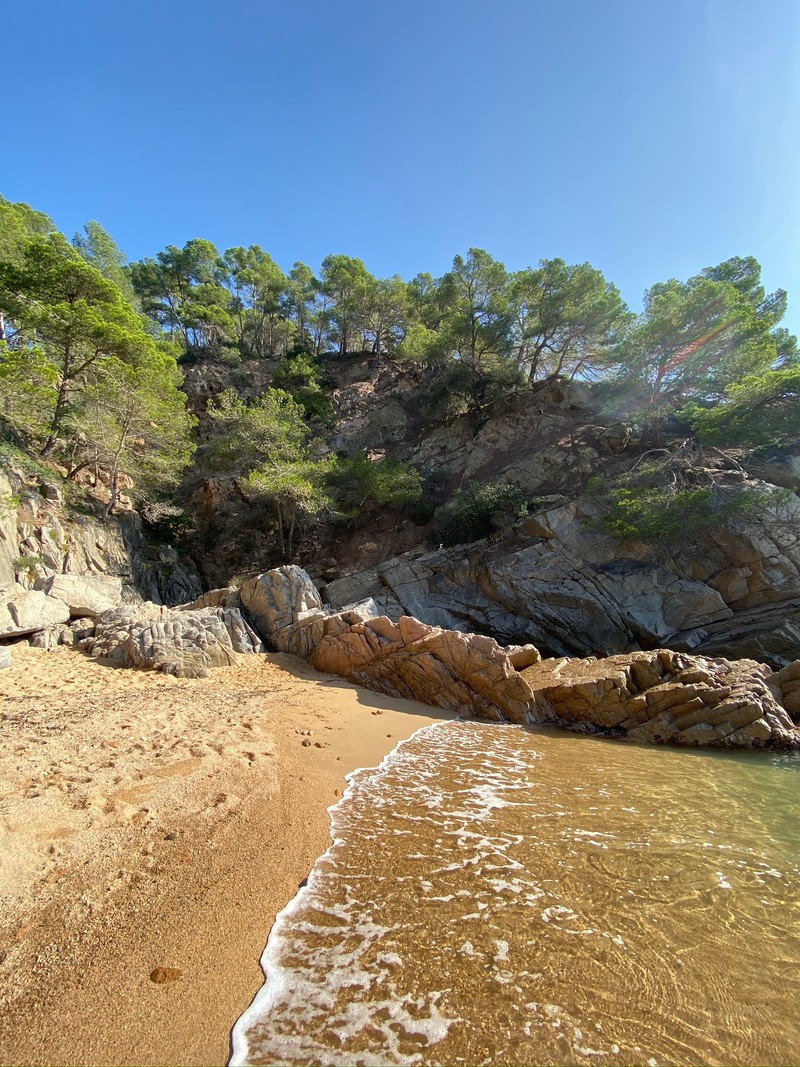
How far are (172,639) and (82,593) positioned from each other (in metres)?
4.21

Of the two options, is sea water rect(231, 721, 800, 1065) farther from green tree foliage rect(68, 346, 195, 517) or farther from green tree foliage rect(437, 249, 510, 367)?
green tree foliage rect(437, 249, 510, 367)

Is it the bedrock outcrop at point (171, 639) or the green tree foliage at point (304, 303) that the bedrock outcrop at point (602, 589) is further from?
the green tree foliage at point (304, 303)

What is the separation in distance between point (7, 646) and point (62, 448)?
481 inches

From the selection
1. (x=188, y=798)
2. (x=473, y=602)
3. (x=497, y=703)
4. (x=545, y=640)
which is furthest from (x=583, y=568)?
(x=188, y=798)

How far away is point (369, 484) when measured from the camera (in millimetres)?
22891

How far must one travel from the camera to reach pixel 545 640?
54.7 ft

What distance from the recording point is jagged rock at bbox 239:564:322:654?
1373 centimetres

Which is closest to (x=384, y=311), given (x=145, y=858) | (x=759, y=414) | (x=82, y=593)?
(x=759, y=414)

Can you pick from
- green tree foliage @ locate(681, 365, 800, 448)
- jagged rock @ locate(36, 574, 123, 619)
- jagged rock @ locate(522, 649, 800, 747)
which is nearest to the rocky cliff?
green tree foliage @ locate(681, 365, 800, 448)

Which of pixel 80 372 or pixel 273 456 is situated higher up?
pixel 80 372

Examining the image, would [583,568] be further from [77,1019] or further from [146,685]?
[77,1019]

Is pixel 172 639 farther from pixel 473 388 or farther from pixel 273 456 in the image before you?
pixel 473 388

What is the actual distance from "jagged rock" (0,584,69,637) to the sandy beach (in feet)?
11.8

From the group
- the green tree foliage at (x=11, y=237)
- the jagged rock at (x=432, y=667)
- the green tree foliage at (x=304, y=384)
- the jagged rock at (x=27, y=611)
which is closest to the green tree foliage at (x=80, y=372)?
the green tree foliage at (x=11, y=237)
